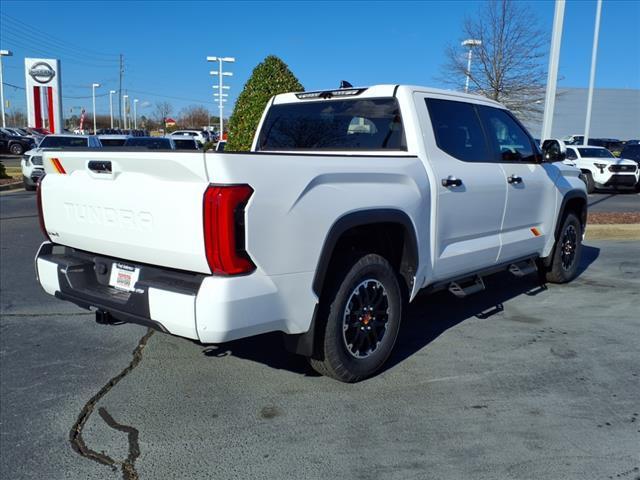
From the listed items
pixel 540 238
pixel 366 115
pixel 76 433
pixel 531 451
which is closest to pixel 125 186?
pixel 76 433

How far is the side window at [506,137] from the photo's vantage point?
533cm

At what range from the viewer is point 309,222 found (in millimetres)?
3312

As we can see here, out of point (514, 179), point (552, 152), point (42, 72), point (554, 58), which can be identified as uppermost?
point (42, 72)

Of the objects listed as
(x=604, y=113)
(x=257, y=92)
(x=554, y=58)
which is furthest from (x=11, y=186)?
(x=604, y=113)

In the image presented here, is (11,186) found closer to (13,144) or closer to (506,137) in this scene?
(506,137)

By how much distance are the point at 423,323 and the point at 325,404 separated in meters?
1.98

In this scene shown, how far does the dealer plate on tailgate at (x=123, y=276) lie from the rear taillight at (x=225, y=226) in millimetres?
713

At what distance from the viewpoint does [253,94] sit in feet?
40.8

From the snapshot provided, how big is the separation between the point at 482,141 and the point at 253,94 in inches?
319

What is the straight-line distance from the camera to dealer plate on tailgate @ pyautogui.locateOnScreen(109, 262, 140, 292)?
348 centimetres

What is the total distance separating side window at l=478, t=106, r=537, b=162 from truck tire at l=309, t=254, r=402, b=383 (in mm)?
1975

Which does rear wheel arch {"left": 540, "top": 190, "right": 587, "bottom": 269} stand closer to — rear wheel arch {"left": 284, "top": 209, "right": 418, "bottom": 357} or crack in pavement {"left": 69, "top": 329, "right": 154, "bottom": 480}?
rear wheel arch {"left": 284, "top": 209, "right": 418, "bottom": 357}

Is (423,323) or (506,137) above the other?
(506,137)

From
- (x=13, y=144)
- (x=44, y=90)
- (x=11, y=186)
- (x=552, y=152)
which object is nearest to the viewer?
(x=552, y=152)
